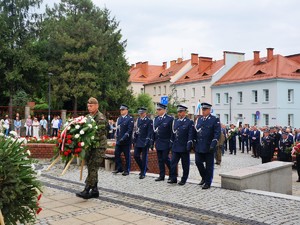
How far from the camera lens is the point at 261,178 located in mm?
9539

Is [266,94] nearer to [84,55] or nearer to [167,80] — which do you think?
[167,80]

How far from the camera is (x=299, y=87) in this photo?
45.8 meters

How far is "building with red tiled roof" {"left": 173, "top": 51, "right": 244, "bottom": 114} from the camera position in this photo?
54.7m

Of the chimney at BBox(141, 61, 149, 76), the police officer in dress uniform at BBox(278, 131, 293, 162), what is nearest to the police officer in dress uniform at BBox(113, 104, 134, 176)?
the police officer in dress uniform at BBox(278, 131, 293, 162)

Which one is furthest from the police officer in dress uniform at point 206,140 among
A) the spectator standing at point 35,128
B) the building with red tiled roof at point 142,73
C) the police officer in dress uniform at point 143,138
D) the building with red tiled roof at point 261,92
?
the building with red tiled roof at point 142,73

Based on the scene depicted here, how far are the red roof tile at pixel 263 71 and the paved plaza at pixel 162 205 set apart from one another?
125 feet

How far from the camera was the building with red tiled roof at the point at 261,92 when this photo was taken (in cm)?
4447

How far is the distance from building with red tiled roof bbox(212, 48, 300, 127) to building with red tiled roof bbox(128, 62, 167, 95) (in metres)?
21.7

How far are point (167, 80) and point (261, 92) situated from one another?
1993 cm

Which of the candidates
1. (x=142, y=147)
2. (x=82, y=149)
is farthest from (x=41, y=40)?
(x=82, y=149)

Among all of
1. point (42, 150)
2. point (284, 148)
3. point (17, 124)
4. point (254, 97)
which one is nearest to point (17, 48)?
point (17, 124)

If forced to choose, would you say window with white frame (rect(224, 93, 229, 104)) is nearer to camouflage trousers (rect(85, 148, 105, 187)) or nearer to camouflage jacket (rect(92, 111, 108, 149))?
camouflage jacket (rect(92, 111, 108, 149))

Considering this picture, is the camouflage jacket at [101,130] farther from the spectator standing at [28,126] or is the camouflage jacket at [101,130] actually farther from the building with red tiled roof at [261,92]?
the building with red tiled roof at [261,92]

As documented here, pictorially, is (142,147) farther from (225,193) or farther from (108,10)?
(108,10)
